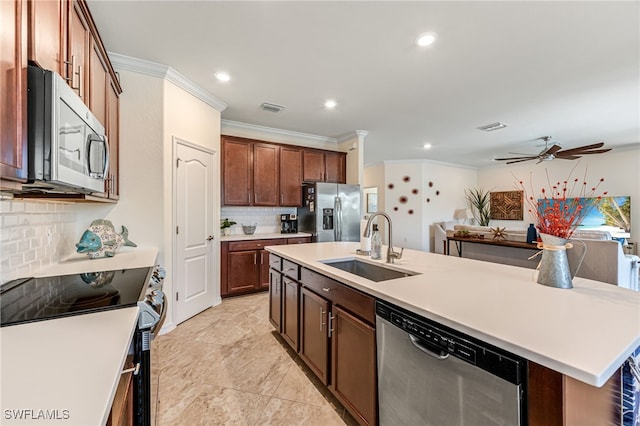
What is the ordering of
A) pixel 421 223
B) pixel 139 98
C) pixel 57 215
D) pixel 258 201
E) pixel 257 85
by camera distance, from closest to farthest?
pixel 57 215, pixel 139 98, pixel 257 85, pixel 258 201, pixel 421 223

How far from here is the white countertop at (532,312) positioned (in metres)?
0.74

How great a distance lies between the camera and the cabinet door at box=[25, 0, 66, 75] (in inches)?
36.5

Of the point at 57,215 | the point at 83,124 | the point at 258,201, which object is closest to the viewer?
the point at 83,124

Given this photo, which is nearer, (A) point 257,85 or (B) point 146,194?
(B) point 146,194

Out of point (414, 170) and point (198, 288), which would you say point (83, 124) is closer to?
point (198, 288)

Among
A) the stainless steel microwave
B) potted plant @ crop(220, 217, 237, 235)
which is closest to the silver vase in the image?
the stainless steel microwave

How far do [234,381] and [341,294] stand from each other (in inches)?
46.3

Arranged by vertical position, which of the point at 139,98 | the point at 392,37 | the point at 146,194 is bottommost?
the point at 146,194

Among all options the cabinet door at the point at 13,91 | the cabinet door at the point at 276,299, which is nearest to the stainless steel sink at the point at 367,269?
the cabinet door at the point at 276,299

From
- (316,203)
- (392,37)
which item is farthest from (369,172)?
(392,37)

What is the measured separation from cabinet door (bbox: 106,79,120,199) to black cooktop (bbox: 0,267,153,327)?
812 mm

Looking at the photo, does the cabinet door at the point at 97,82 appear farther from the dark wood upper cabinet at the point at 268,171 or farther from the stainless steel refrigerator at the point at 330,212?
the stainless steel refrigerator at the point at 330,212

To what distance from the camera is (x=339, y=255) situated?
2271mm

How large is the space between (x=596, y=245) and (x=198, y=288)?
4.62m
